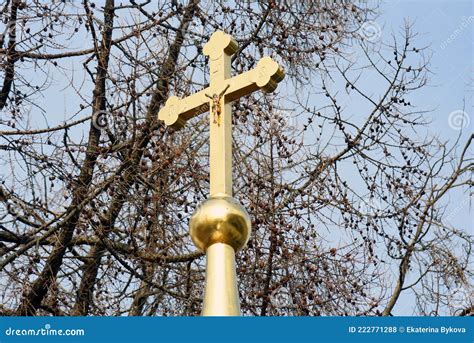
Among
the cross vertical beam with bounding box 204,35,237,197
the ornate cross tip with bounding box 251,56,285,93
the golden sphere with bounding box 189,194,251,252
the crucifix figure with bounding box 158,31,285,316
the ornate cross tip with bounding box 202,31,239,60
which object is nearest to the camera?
the crucifix figure with bounding box 158,31,285,316

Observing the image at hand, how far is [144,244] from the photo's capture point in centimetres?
756

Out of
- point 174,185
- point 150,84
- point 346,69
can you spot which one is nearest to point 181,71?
point 150,84

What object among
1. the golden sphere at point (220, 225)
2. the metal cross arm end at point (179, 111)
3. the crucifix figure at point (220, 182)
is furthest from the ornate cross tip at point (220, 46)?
the golden sphere at point (220, 225)

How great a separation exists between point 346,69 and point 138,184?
2.12 m

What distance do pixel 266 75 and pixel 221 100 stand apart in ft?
0.71

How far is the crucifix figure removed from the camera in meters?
3.71

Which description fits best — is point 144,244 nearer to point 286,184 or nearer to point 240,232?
point 286,184

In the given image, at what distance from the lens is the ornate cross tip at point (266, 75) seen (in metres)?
4.51

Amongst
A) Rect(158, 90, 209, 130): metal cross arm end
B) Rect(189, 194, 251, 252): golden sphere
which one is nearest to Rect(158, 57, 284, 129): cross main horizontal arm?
Rect(158, 90, 209, 130): metal cross arm end

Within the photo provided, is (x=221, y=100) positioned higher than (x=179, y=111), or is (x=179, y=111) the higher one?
(x=179, y=111)

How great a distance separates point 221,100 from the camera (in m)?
4.46

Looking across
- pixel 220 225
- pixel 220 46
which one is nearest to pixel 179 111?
pixel 220 46

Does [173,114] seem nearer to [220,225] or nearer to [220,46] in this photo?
[220,46]

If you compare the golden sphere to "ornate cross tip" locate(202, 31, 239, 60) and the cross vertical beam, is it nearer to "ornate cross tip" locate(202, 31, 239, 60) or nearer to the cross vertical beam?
the cross vertical beam
